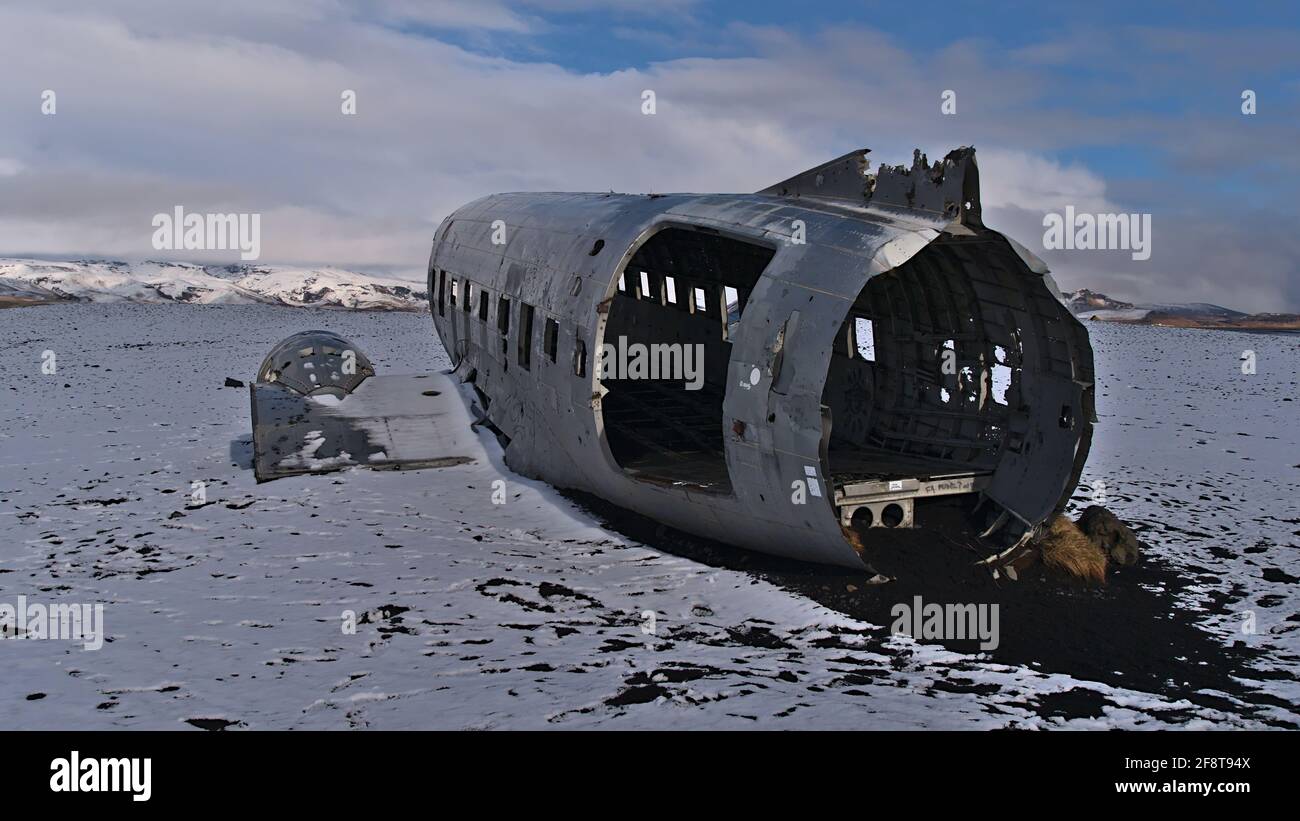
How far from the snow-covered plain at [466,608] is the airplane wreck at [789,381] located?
4.55ft

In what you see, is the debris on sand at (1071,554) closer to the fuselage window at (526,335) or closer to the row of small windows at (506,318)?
the row of small windows at (506,318)

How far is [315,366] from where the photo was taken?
23.8m

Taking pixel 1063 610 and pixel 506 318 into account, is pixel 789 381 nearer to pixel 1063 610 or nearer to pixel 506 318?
Result: pixel 1063 610

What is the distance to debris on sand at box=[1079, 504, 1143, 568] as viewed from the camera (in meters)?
15.0

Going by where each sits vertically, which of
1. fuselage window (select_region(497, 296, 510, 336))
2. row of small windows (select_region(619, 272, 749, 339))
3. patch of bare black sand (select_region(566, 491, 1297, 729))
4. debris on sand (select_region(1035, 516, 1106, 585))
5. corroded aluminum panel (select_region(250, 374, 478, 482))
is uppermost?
row of small windows (select_region(619, 272, 749, 339))

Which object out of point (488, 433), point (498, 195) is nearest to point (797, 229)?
point (488, 433)

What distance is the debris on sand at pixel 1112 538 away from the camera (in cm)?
1503

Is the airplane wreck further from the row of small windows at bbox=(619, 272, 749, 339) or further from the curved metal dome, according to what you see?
the row of small windows at bbox=(619, 272, 749, 339)

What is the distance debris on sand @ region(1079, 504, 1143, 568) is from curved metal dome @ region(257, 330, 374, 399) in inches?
704

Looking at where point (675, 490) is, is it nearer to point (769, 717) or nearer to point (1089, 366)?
point (769, 717)

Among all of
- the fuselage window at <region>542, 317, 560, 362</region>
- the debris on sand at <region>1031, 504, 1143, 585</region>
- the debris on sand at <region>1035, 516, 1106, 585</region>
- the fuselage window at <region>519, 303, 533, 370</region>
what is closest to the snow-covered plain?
the debris on sand at <region>1031, 504, 1143, 585</region>

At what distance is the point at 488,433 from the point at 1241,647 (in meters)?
15.6

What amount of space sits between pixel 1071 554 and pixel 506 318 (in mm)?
12159

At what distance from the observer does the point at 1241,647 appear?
1187 cm
